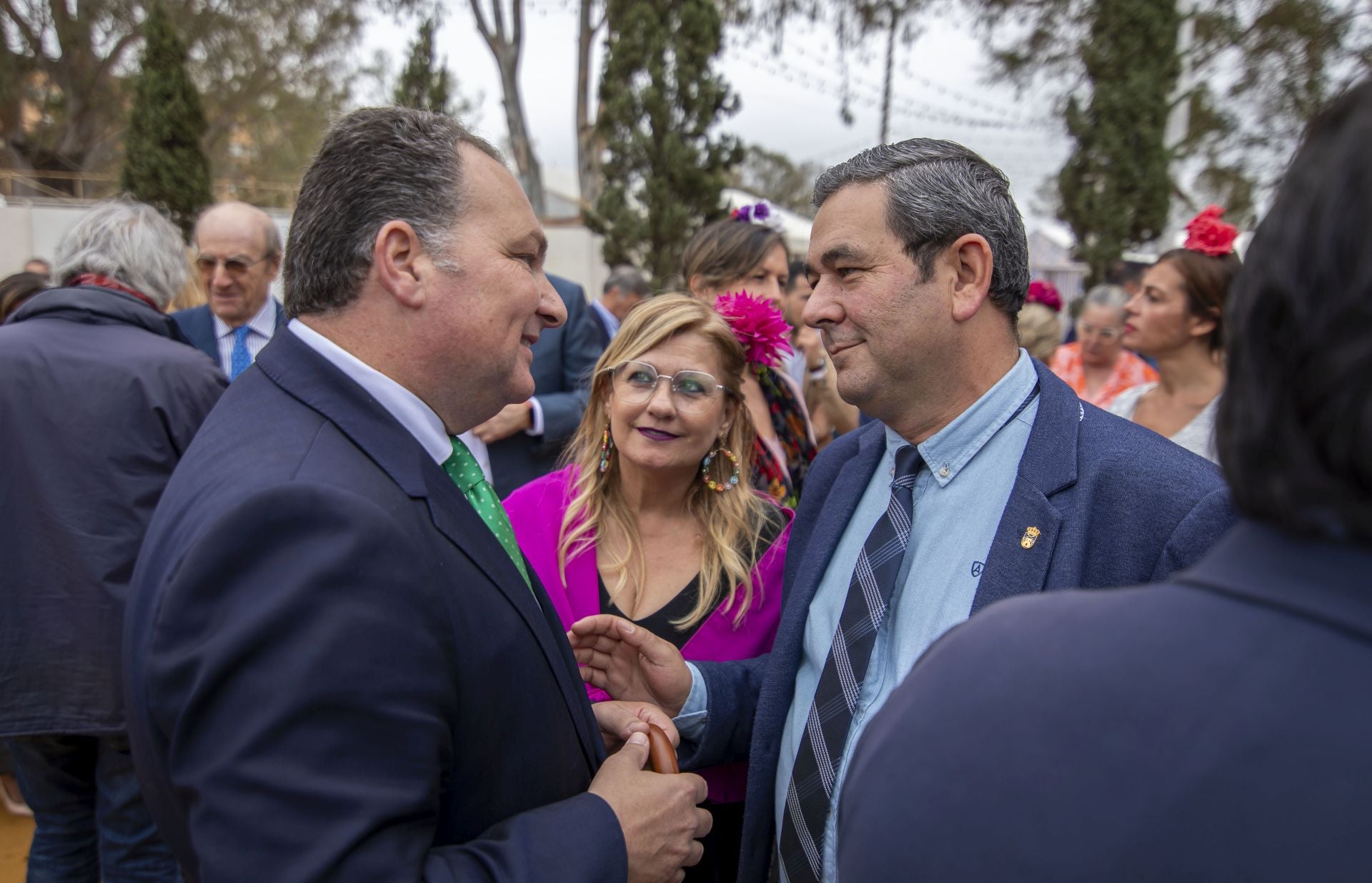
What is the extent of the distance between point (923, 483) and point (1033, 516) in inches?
11.1

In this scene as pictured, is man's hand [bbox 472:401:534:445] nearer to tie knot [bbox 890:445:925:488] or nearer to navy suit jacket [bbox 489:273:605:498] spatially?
navy suit jacket [bbox 489:273:605:498]

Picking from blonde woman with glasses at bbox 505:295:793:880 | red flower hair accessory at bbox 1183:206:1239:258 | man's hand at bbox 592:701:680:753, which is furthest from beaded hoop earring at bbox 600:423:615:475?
red flower hair accessory at bbox 1183:206:1239:258

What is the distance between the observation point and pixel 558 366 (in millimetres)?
4262

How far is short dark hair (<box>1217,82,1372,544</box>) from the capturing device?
0.61m

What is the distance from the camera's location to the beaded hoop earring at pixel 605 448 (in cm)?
269

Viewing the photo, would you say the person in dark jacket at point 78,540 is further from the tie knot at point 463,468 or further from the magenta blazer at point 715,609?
the tie knot at point 463,468

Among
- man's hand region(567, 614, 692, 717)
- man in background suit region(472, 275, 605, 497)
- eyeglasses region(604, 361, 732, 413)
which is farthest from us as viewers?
man in background suit region(472, 275, 605, 497)

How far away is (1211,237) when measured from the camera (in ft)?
12.2

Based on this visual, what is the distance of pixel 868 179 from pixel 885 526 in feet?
2.25

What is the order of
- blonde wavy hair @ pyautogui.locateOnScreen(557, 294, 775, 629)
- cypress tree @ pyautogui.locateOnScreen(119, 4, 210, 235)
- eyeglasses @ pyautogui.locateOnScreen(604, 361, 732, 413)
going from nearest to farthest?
blonde wavy hair @ pyautogui.locateOnScreen(557, 294, 775, 629)
eyeglasses @ pyautogui.locateOnScreen(604, 361, 732, 413)
cypress tree @ pyautogui.locateOnScreen(119, 4, 210, 235)

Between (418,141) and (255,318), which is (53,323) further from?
(418,141)

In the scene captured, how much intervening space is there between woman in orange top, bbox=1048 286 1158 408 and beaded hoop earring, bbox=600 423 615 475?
11.5 feet

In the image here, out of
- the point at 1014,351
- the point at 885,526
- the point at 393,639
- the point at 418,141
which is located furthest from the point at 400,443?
the point at 1014,351

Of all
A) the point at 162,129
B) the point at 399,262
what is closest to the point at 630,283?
the point at 399,262
